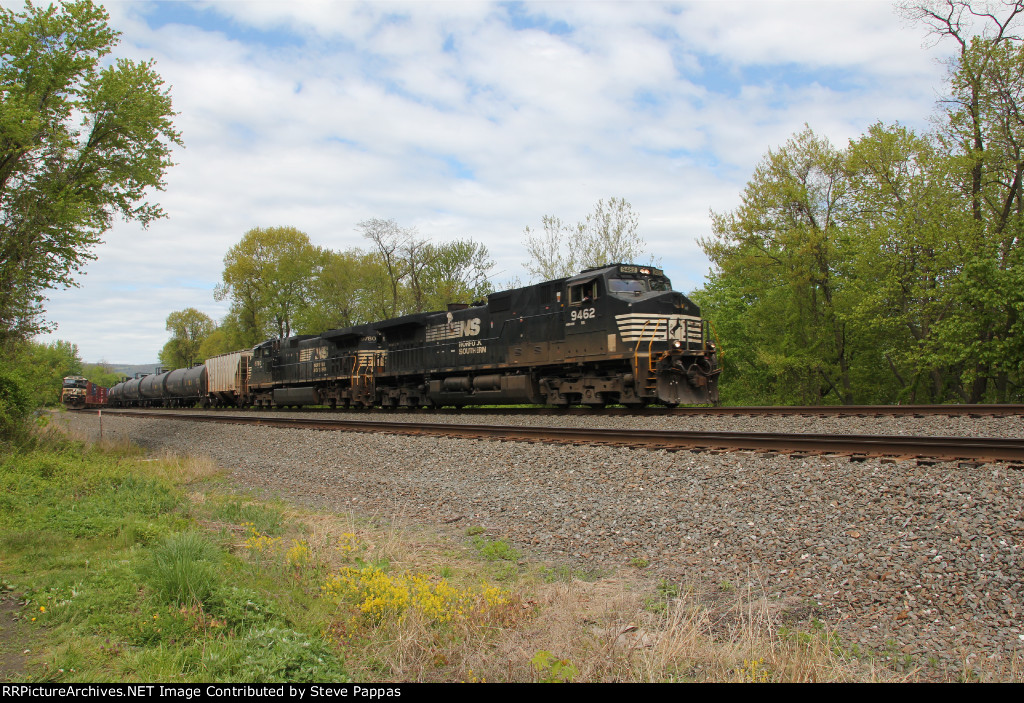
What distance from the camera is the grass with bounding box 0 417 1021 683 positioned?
3375 mm

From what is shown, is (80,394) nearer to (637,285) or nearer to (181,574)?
(637,285)

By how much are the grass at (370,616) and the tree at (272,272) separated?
4951cm

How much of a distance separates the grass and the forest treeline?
16894 millimetres

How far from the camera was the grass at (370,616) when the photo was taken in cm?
338

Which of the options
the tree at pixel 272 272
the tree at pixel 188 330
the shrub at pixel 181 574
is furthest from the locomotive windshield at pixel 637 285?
the tree at pixel 188 330

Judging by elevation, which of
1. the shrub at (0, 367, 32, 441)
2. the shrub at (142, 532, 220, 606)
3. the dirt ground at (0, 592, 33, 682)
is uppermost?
the shrub at (0, 367, 32, 441)

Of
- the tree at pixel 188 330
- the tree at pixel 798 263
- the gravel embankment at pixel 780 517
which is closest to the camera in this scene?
the gravel embankment at pixel 780 517

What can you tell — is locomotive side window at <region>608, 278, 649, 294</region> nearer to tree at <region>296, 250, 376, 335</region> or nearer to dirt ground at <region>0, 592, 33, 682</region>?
dirt ground at <region>0, 592, 33, 682</region>

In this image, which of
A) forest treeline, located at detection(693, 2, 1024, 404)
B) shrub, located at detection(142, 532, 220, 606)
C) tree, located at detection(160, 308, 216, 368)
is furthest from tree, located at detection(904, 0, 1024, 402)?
tree, located at detection(160, 308, 216, 368)

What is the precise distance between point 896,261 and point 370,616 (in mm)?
21258

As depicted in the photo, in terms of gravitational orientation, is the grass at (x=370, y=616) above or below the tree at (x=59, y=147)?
below

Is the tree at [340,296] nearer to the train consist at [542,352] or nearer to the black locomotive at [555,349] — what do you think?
the train consist at [542,352]

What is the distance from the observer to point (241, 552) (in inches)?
229
